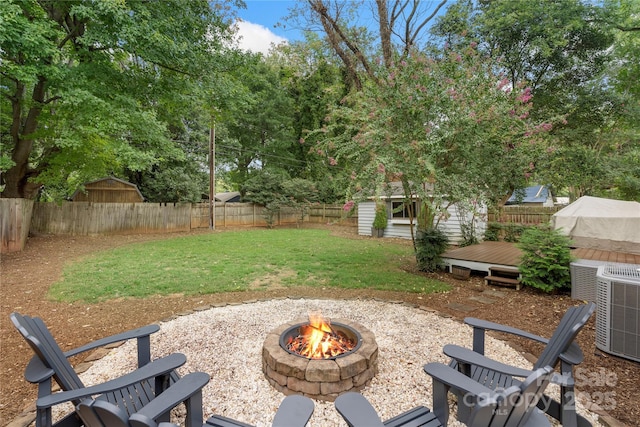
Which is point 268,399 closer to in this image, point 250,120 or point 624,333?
point 624,333

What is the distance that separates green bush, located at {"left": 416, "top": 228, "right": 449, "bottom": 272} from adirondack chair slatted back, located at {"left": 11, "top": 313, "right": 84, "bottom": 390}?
612cm

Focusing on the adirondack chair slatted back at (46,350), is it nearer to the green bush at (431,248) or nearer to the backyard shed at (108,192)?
the green bush at (431,248)

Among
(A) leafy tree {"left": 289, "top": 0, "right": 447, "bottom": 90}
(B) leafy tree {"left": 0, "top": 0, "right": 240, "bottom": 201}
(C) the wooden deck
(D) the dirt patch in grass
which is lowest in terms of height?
(D) the dirt patch in grass

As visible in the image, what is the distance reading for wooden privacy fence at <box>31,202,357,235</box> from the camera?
10.2m

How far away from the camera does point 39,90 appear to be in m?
7.70

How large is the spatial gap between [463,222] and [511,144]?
16.4 feet

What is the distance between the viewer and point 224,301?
4.54 m

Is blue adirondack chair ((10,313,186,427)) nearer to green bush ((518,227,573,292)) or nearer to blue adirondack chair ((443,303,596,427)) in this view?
blue adirondack chair ((443,303,596,427))

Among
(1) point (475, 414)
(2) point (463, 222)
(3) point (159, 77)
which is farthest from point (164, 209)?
(1) point (475, 414)

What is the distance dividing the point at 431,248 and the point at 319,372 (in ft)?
16.3

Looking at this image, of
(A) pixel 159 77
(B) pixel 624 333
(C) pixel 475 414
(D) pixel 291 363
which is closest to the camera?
(C) pixel 475 414

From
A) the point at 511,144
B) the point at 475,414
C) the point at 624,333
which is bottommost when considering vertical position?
the point at 624,333

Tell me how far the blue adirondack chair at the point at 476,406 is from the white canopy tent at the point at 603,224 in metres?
6.74

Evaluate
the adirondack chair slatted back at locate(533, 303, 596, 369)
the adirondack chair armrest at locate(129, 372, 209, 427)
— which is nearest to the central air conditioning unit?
the adirondack chair slatted back at locate(533, 303, 596, 369)
